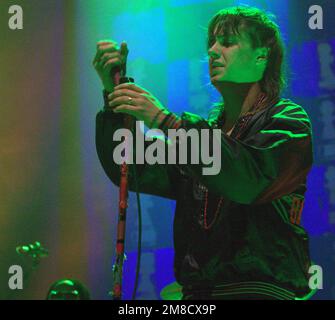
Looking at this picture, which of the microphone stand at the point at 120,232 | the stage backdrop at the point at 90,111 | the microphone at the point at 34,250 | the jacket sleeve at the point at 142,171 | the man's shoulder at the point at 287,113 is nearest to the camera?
the microphone stand at the point at 120,232

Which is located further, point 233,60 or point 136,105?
point 233,60

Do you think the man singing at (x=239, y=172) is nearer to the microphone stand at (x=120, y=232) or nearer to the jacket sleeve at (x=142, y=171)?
→ the jacket sleeve at (x=142, y=171)

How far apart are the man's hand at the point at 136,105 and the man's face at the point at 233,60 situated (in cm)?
40

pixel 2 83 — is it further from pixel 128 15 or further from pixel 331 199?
pixel 331 199

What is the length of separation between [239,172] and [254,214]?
0.21 meters

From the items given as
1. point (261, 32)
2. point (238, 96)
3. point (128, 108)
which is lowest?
point (128, 108)

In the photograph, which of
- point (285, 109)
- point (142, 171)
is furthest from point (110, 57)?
point (285, 109)

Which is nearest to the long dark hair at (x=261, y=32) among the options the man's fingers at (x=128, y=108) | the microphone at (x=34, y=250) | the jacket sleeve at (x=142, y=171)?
the jacket sleeve at (x=142, y=171)

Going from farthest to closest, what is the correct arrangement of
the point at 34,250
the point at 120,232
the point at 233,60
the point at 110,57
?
the point at 34,250, the point at 233,60, the point at 110,57, the point at 120,232

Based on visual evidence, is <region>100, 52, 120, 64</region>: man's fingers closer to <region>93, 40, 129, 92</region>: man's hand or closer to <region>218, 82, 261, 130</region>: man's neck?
<region>93, 40, 129, 92</region>: man's hand

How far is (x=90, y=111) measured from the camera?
213 cm

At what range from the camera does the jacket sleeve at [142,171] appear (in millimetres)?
1756

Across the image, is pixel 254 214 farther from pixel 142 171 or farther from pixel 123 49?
pixel 123 49

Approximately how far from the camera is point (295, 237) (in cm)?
159
